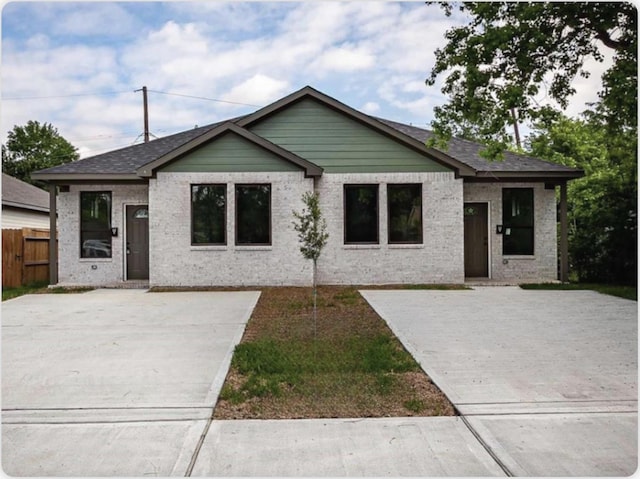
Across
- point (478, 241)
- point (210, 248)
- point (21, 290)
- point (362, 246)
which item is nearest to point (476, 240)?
point (478, 241)

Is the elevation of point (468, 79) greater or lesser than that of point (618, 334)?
greater

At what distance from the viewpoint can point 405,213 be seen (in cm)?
1434

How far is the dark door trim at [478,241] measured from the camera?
49.4 feet

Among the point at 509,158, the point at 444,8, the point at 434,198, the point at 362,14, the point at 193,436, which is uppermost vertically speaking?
the point at 444,8

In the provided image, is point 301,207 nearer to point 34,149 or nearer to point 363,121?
point 363,121

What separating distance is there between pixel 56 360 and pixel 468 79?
351 inches

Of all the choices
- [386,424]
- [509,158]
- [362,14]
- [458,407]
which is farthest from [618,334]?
[509,158]

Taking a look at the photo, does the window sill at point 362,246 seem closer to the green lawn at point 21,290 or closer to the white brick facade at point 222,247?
the white brick facade at point 222,247

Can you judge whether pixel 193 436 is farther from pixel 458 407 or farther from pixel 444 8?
pixel 444 8

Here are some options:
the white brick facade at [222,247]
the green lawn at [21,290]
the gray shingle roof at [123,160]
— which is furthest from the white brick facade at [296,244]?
the green lawn at [21,290]

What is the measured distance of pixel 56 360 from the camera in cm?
634

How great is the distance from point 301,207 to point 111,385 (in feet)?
29.6

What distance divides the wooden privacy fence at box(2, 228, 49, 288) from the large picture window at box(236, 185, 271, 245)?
6.92 m

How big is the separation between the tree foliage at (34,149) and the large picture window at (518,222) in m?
41.8
